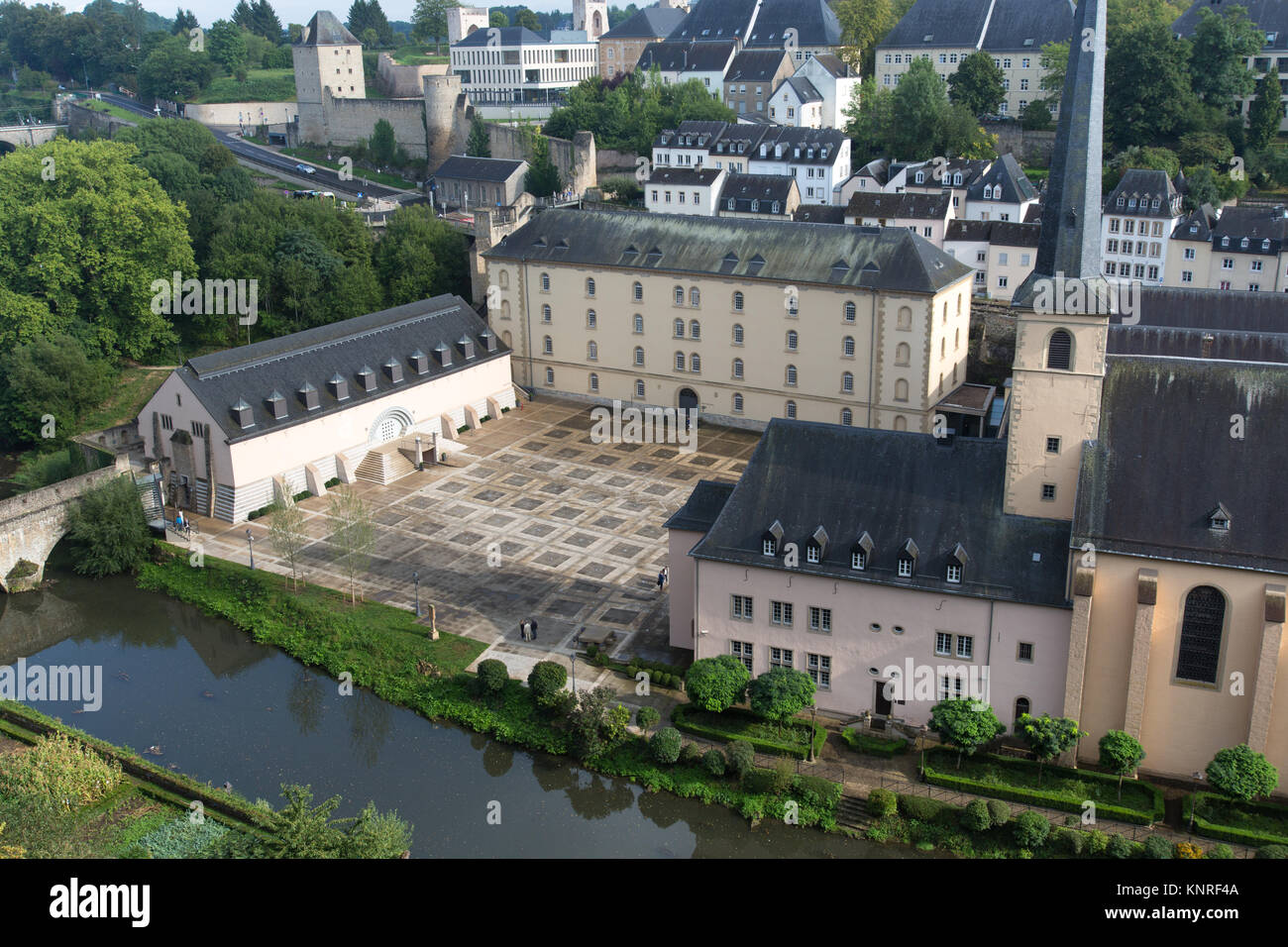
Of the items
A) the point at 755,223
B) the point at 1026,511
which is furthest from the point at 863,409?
the point at 1026,511

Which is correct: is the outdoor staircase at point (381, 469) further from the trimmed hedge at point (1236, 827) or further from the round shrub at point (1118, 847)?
the trimmed hedge at point (1236, 827)

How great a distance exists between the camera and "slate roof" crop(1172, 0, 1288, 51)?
96312 mm

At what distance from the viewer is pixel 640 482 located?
57.5 metres

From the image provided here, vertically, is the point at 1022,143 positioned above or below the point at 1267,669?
above

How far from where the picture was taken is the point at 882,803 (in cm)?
3312

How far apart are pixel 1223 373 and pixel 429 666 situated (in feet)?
91.0

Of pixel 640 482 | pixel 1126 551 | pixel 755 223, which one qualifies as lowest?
pixel 640 482

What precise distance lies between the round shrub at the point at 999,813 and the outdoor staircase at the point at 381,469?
35.6 meters

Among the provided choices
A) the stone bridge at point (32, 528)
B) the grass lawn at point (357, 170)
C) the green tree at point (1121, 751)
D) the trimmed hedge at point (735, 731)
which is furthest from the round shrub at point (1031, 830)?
the grass lawn at point (357, 170)

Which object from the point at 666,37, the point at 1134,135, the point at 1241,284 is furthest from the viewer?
the point at 666,37

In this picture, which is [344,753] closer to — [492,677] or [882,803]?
[492,677]

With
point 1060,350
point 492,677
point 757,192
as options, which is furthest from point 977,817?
point 757,192

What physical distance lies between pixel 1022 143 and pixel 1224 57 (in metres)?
16.8
